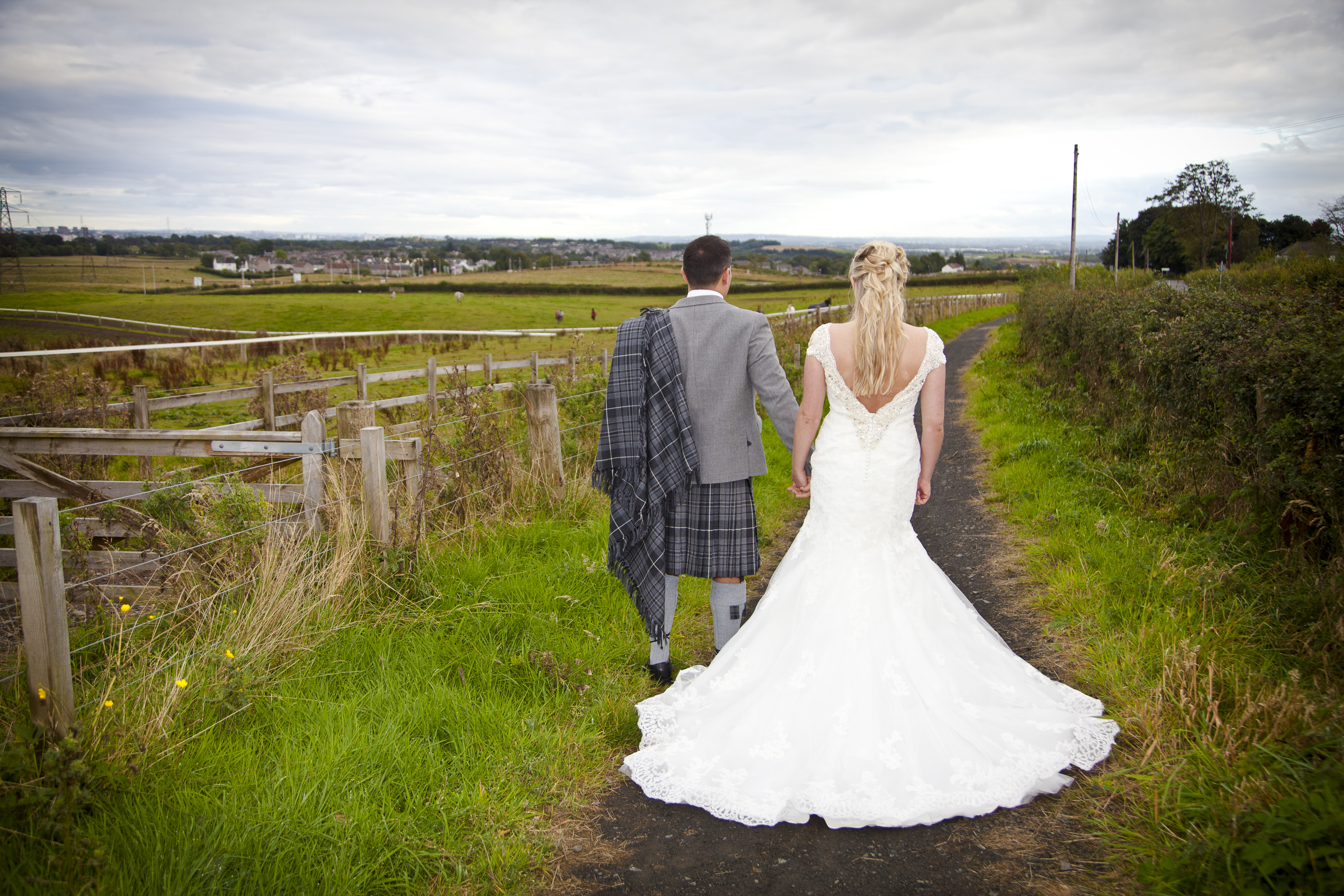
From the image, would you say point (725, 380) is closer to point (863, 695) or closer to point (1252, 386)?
point (863, 695)

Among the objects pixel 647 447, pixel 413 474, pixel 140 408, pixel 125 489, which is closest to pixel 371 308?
pixel 140 408

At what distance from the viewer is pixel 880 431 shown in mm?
3684

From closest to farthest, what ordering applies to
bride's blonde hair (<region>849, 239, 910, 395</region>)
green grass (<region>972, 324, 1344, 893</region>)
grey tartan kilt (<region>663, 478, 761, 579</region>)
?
green grass (<region>972, 324, 1344, 893</region>) < bride's blonde hair (<region>849, 239, 910, 395</region>) < grey tartan kilt (<region>663, 478, 761, 579</region>)

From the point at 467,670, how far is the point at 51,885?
5.95 ft

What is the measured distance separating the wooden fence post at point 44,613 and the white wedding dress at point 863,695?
214 centimetres

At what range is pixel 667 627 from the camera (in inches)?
158

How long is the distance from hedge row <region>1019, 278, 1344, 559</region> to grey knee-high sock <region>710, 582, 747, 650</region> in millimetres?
2958

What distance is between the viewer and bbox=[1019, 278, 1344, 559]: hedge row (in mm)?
4016

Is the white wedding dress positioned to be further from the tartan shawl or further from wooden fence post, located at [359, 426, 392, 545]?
wooden fence post, located at [359, 426, 392, 545]

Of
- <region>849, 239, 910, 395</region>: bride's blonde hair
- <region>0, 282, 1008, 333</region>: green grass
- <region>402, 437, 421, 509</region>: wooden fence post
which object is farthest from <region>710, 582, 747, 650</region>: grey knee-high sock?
<region>0, 282, 1008, 333</region>: green grass

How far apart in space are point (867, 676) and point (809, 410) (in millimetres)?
1258

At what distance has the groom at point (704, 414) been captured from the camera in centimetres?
370

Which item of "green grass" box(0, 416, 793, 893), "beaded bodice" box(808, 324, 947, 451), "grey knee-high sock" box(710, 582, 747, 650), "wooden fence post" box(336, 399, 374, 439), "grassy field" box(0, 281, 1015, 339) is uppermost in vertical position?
"grassy field" box(0, 281, 1015, 339)

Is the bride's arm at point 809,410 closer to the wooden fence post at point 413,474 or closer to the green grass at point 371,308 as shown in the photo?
the wooden fence post at point 413,474
